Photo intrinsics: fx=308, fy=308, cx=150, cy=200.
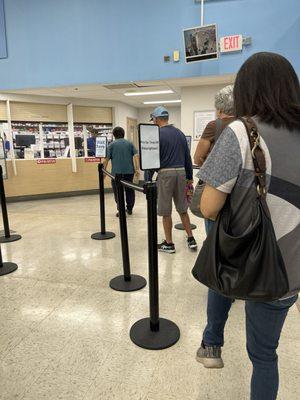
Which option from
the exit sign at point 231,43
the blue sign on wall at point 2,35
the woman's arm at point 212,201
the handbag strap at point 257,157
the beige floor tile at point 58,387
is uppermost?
the blue sign on wall at point 2,35

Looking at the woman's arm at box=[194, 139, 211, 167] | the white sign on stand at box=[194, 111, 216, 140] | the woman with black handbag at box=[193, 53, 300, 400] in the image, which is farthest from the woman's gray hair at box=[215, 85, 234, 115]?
the white sign on stand at box=[194, 111, 216, 140]

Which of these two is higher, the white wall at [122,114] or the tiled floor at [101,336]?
the white wall at [122,114]

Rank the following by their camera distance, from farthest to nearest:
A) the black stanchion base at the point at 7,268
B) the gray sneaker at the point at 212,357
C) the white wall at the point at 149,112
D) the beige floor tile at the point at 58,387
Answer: the white wall at the point at 149,112 → the black stanchion base at the point at 7,268 → the gray sneaker at the point at 212,357 → the beige floor tile at the point at 58,387

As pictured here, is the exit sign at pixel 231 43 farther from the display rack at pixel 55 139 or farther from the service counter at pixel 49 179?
the display rack at pixel 55 139

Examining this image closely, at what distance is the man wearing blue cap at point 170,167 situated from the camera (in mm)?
3252

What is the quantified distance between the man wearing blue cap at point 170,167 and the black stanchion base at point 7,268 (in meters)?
1.62

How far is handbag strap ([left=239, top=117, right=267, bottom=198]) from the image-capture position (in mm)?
981

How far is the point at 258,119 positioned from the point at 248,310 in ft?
2.24

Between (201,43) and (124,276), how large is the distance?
12.3 ft

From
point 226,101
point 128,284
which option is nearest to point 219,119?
point 226,101

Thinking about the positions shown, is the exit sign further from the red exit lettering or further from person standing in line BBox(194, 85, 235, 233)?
person standing in line BBox(194, 85, 235, 233)

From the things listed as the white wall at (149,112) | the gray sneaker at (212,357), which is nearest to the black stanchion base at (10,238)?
the gray sneaker at (212,357)

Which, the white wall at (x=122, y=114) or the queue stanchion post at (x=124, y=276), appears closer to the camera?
the queue stanchion post at (x=124, y=276)

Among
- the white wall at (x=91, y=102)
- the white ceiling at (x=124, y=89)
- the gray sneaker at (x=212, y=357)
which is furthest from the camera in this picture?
the white wall at (x=91, y=102)
